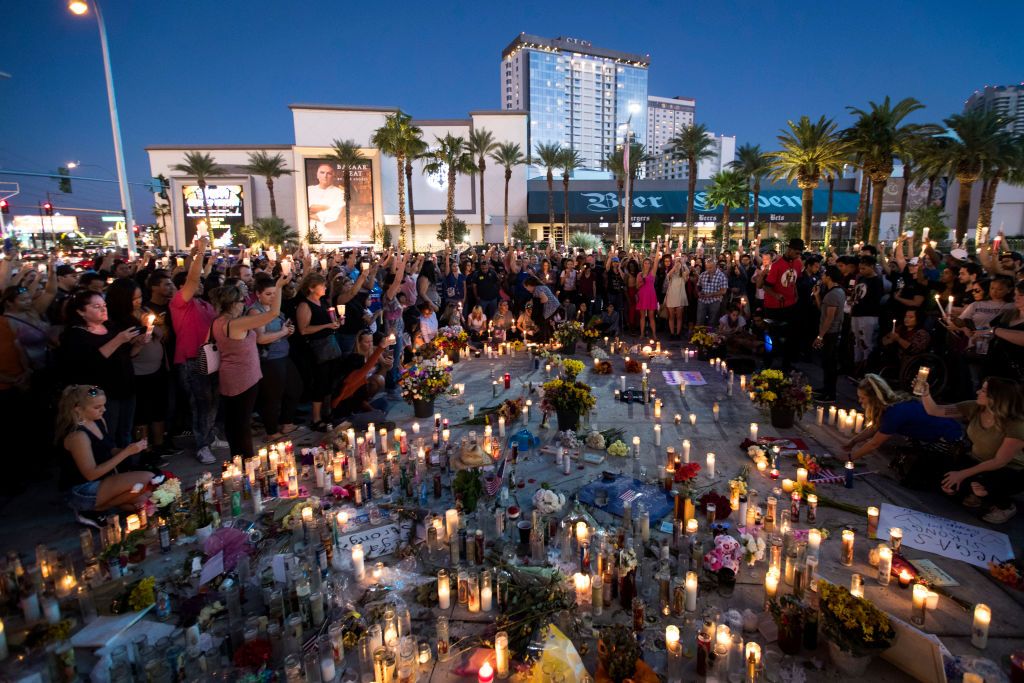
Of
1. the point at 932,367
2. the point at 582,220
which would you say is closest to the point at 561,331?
the point at 932,367

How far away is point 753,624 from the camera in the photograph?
3756mm

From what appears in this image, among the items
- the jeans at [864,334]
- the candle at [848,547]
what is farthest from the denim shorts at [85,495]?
the jeans at [864,334]

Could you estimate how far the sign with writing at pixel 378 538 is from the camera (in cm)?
477

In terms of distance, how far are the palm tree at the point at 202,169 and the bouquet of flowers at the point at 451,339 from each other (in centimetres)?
4765

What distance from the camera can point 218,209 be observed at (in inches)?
2114

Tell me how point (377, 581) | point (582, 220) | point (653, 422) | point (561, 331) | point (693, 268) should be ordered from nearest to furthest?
point (377, 581), point (653, 422), point (561, 331), point (693, 268), point (582, 220)

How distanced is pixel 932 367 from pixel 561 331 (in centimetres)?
646

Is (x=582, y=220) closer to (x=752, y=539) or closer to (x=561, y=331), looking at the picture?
(x=561, y=331)

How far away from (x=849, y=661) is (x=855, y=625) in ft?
0.89

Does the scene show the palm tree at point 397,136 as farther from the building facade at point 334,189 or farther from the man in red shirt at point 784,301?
the man in red shirt at point 784,301

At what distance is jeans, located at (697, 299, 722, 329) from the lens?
1297 centimetres

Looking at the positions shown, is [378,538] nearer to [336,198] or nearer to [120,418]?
[120,418]

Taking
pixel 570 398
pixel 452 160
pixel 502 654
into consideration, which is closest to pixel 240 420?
pixel 570 398

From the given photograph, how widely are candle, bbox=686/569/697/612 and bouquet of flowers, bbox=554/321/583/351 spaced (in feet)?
26.4
